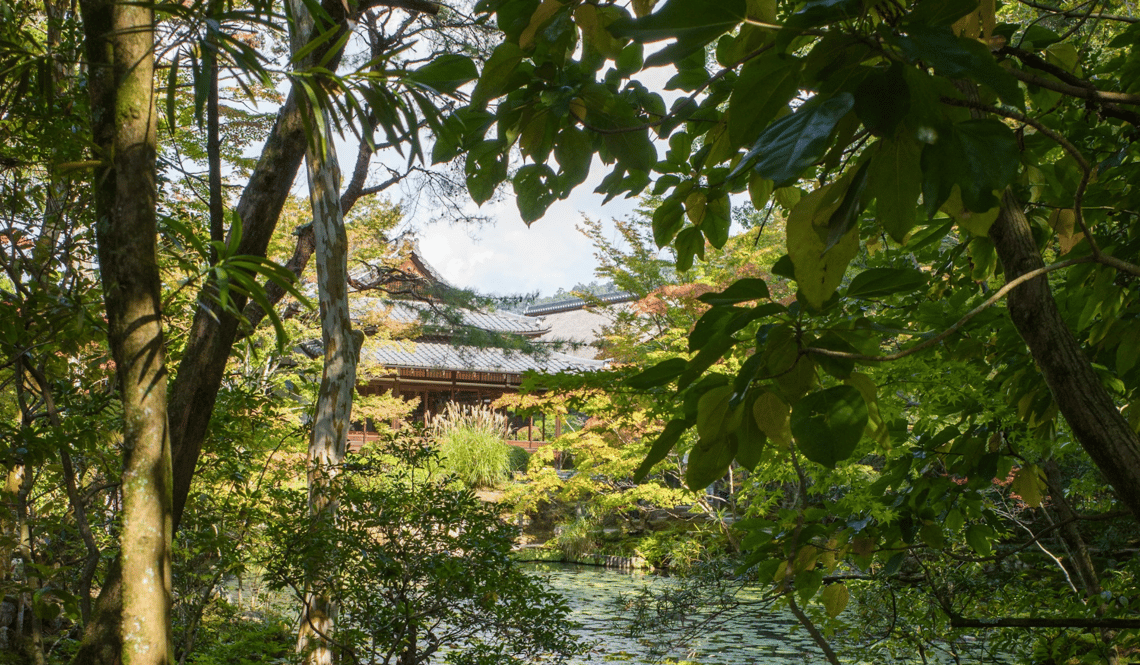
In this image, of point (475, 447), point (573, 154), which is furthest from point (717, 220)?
point (475, 447)

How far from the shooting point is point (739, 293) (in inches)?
17.1

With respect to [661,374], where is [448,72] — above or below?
above

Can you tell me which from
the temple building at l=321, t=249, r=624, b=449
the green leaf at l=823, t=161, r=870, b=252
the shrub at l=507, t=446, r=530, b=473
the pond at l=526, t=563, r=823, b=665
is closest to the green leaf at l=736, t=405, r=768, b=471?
the green leaf at l=823, t=161, r=870, b=252

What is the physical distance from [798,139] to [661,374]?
201 millimetres

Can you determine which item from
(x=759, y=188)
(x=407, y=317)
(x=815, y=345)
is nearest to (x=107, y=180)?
(x=759, y=188)

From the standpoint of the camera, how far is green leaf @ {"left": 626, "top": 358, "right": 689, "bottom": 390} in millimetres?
453

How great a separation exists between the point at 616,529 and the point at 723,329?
1062 centimetres

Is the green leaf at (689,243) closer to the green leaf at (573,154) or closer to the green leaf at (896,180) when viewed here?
the green leaf at (573,154)

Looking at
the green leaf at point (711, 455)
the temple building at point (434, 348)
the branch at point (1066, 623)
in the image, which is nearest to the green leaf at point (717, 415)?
the green leaf at point (711, 455)

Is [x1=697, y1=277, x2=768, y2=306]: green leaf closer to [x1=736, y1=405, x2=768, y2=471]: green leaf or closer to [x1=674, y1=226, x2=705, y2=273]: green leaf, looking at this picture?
[x1=736, y1=405, x2=768, y2=471]: green leaf

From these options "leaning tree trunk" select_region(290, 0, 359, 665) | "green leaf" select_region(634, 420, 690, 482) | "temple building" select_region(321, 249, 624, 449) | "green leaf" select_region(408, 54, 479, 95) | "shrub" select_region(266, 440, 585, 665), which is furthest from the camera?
"temple building" select_region(321, 249, 624, 449)

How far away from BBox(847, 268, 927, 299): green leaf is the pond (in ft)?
13.6

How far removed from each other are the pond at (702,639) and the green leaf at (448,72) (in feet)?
13.5

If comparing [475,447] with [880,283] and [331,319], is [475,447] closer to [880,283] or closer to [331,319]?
[331,319]
